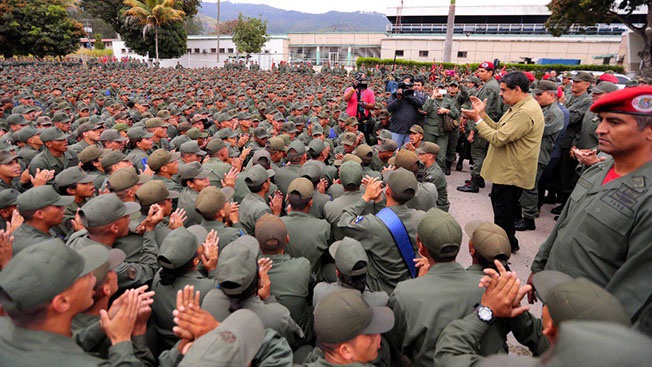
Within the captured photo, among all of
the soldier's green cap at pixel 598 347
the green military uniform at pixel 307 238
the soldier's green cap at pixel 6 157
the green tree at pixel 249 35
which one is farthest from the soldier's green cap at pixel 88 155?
the green tree at pixel 249 35

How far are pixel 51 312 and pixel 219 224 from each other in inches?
67.4

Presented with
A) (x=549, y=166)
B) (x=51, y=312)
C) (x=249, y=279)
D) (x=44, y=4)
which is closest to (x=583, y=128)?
(x=549, y=166)

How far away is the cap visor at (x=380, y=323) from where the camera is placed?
5.98ft

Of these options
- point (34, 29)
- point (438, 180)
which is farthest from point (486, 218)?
point (34, 29)

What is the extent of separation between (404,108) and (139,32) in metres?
36.4

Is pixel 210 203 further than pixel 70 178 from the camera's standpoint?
No

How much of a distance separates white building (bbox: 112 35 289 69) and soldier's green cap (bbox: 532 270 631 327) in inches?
1895

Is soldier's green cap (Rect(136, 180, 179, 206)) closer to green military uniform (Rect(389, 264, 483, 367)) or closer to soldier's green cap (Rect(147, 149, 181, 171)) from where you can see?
soldier's green cap (Rect(147, 149, 181, 171))

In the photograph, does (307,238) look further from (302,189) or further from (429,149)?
(429,149)

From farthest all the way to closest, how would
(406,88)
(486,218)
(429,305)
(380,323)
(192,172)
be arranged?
(406,88), (486,218), (192,172), (429,305), (380,323)

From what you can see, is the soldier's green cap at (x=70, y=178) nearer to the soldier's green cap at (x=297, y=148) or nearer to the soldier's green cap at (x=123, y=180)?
the soldier's green cap at (x=123, y=180)

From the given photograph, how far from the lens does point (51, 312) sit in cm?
163

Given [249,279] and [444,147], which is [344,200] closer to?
[249,279]

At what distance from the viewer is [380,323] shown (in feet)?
6.11
